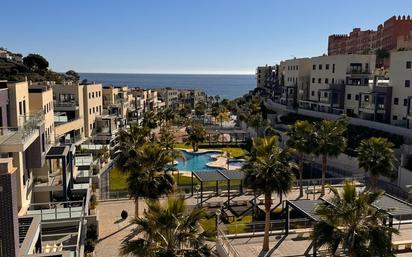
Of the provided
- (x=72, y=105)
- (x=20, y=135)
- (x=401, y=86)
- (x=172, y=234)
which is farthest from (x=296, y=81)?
(x=172, y=234)

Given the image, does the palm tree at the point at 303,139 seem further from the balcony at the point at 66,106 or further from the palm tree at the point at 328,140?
the balcony at the point at 66,106

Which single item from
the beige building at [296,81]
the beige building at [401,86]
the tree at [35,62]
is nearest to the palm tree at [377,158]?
the beige building at [401,86]

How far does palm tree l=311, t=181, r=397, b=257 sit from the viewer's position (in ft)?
55.2

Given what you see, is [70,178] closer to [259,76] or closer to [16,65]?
[16,65]

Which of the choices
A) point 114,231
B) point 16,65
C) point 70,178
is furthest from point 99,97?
point 16,65

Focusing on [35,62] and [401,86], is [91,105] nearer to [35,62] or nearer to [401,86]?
[401,86]

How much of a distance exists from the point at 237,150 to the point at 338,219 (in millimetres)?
56031

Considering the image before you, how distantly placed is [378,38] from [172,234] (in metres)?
148

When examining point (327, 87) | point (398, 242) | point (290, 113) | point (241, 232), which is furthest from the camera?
point (290, 113)

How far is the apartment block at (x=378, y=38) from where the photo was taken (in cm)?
12991

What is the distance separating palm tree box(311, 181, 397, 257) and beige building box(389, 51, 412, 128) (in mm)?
45494

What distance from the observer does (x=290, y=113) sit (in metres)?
88.8

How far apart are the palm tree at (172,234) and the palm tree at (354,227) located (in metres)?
5.24

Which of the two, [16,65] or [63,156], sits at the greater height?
[16,65]
